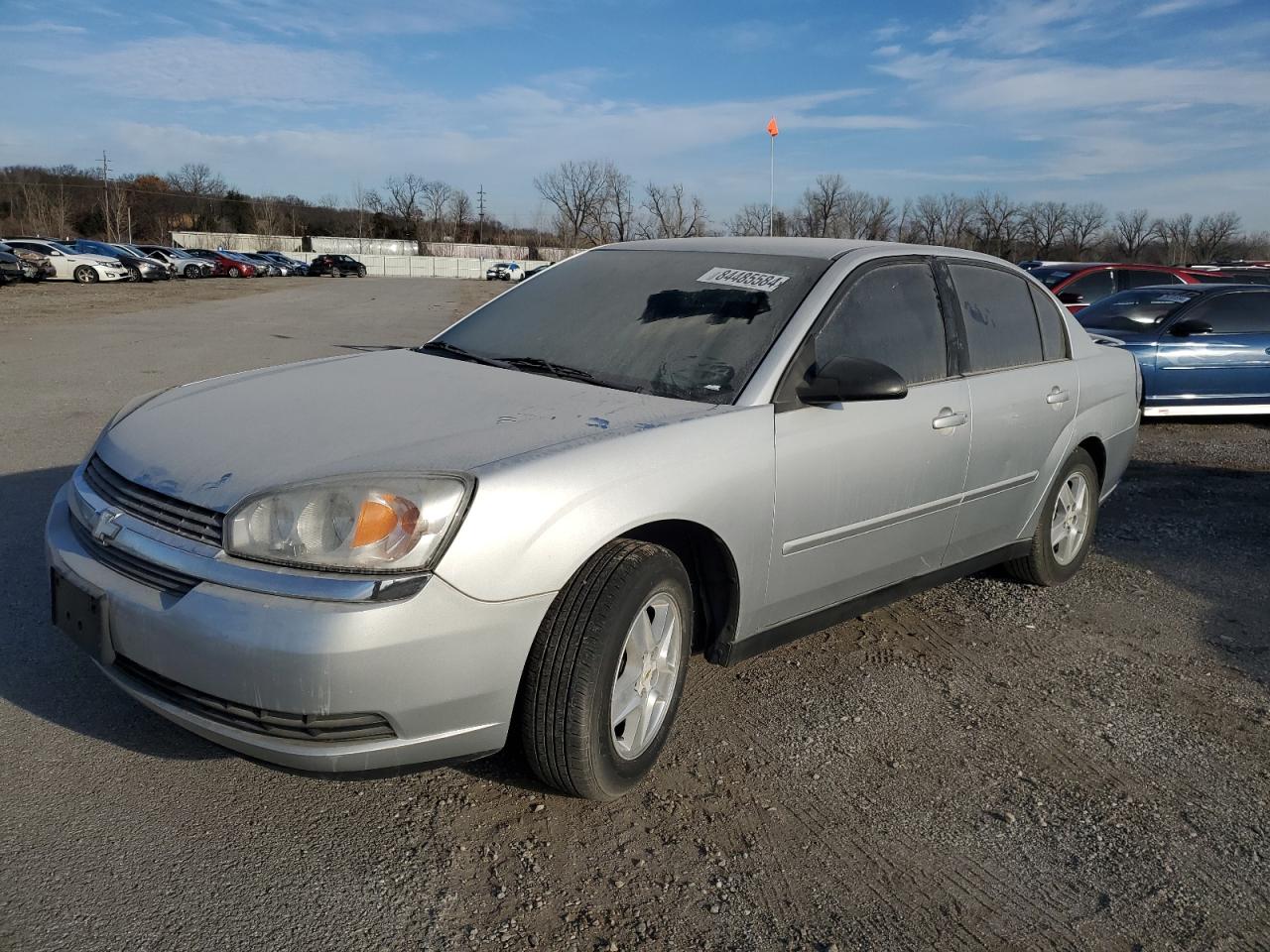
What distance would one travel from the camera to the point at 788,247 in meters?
4.12

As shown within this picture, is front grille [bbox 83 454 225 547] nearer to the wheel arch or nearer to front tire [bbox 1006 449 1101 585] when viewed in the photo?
the wheel arch

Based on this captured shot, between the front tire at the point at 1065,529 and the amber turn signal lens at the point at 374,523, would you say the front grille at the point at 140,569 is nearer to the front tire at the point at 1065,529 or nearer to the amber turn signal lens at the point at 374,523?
the amber turn signal lens at the point at 374,523

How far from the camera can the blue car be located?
10.0 meters

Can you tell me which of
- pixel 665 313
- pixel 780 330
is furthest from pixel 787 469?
pixel 665 313

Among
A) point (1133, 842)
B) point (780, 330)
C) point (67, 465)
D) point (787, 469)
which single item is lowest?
point (1133, 842)

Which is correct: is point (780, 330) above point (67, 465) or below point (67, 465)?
above

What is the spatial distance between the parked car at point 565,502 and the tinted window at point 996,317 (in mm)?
19

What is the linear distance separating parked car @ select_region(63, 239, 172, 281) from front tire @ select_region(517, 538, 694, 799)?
42.1 m

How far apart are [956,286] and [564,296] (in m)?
1.63

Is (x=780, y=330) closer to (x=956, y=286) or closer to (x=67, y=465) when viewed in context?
(x=956, y=286)

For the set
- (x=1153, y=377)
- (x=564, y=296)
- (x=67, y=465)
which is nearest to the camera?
(x=564, y=296)

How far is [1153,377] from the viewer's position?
32.8ft

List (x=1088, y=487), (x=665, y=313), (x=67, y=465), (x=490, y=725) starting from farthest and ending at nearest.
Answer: (x=67, y=465)
(x=1088, y=487)
(x=665, y=313)
(x=490, y=725)

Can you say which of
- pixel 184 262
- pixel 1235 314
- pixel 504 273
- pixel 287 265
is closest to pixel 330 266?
pixel 287 265
